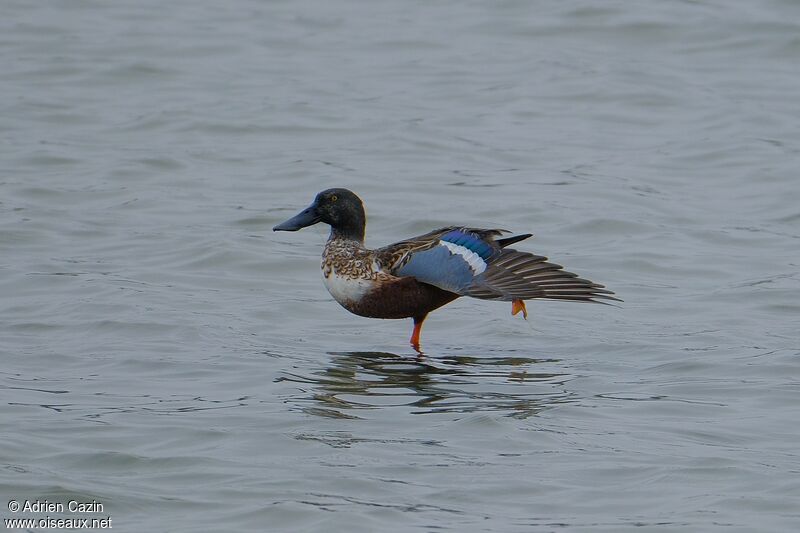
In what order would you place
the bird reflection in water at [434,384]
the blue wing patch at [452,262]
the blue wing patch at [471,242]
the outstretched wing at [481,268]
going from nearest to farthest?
the bird reflection in water at [434,384] < the outstretched wing at [481,268] < the blue wing patch at [452,262] < the blue wing patch at [471,242]

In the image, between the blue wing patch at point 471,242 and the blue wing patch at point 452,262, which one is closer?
the blue wing patch at point 452,262

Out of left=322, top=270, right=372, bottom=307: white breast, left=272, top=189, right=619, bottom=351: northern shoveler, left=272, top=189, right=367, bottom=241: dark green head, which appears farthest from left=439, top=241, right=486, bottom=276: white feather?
left=272, top=189, right=367, bottom=241: dark green head

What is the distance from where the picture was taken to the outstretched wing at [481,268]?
8.98 m

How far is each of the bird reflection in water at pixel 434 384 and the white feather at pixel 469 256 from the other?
0.58 metres

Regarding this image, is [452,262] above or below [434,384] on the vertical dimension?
above

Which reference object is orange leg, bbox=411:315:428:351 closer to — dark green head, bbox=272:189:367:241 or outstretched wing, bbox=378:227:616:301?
outstretched wing, bbox=378:227:616:301

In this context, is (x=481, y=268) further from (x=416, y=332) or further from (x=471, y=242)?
(x=416, y=332)

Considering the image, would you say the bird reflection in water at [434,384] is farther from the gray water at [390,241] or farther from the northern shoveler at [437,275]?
the northern shoveler at [437,275]

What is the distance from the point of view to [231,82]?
727 inches

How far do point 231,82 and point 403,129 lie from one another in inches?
108

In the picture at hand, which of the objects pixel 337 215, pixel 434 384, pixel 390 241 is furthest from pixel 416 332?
pixel 390 241

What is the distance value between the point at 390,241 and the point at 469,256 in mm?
3802

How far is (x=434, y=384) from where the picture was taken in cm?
877

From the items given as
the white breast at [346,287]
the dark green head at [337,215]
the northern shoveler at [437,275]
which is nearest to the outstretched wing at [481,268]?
the northern shoveler at [437,275]
